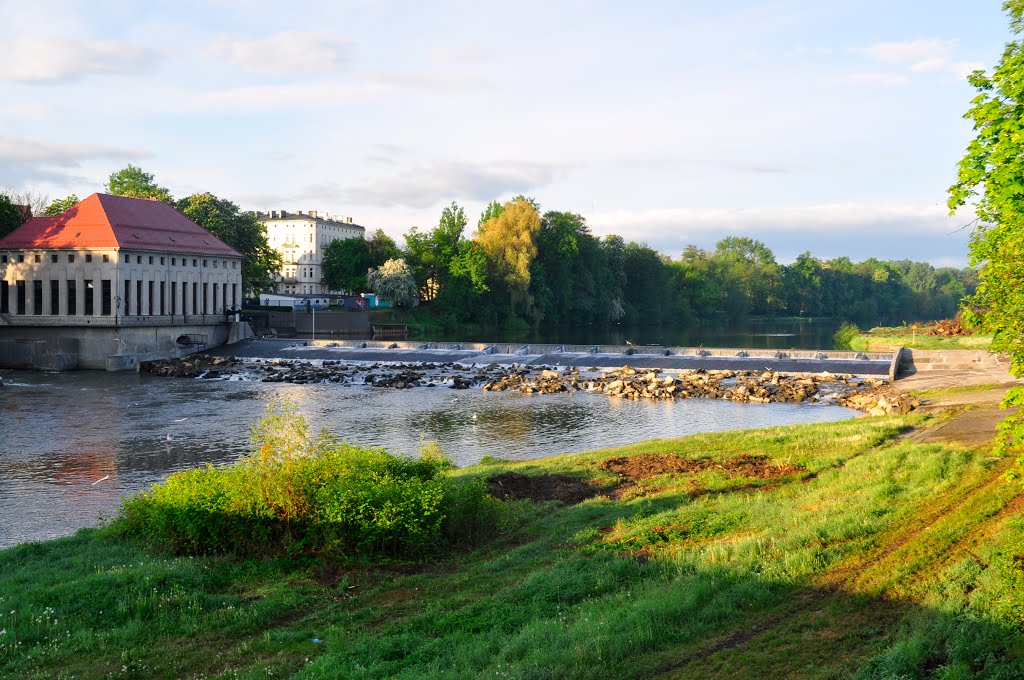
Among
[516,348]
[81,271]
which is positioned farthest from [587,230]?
[81,271]

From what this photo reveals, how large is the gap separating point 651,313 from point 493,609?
124301 millimetres

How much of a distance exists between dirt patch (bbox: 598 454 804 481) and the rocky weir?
15.3 metres

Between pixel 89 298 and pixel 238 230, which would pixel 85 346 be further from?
pixel 238 230

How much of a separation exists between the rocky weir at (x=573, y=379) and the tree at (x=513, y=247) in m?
45.1

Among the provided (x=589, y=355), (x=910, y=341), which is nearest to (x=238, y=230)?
(x=589, y=355)

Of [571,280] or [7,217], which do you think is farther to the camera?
[571,280]

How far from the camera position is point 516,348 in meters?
65.9

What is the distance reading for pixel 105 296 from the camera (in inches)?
2569

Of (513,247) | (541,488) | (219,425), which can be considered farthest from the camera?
(513,247)

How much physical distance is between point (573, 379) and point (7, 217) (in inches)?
2045

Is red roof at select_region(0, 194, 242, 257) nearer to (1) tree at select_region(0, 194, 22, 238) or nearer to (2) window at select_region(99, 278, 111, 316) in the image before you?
(1) tree at select_region(0, 194, 22, 238)

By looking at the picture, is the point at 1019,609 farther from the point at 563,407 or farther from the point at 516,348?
the point at 516,348

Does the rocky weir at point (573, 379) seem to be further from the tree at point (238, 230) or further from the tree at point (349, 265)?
the tree at point (349, 265)

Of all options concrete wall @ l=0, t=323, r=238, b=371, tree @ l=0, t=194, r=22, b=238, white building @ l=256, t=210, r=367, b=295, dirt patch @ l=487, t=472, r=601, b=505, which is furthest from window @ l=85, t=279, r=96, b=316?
white building @ l=256, t=210, r=367, b=295
